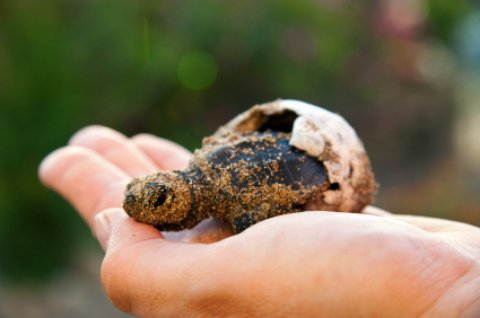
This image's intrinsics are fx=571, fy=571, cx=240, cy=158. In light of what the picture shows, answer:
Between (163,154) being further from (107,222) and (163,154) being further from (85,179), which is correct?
(107,222)

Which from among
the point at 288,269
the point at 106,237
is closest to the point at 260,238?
the point at 288,269

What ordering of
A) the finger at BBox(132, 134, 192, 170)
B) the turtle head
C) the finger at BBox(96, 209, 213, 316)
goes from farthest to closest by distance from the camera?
the finger at BBox(132, 134, 192, 170)
the turtle head
the finger at BBox(96, 209, 213, 316)

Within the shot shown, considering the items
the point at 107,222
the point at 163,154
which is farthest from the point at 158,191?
the point at 163,154

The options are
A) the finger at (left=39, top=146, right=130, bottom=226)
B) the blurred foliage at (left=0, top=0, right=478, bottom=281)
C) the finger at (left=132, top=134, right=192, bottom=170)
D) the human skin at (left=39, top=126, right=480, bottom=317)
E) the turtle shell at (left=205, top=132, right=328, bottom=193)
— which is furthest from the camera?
the blurred foliage at (left=0, top=0, right=478, bottom=281)

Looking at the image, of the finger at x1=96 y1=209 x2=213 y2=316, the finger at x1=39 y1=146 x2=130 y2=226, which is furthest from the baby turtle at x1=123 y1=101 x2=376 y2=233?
the finger at x1=39 y1=146 x2=130 y2=226

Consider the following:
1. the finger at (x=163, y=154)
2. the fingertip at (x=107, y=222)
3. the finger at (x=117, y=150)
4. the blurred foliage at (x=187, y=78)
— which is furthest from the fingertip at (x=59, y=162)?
the blurred foliage at (x=187, y=78)

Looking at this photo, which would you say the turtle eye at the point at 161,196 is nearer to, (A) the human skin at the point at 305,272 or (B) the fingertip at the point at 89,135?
(A) the human skin at the point at 305,272

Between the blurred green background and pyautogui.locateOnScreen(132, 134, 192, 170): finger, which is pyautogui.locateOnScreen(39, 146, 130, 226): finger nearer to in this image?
pyautogui.locateOnScreen(132, 134, 192, 170): finger
